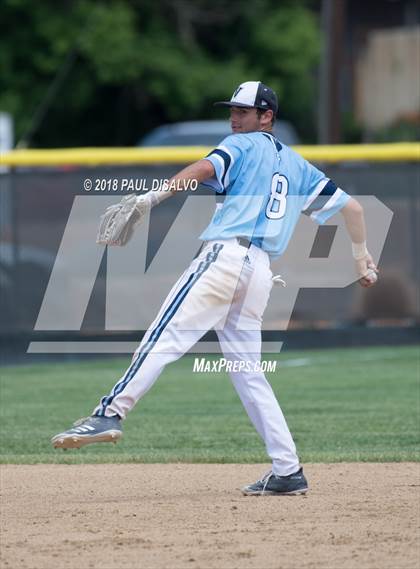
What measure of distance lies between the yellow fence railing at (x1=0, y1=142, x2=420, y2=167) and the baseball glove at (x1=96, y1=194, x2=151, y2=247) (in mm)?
8745

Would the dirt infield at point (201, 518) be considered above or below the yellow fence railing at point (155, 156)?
below

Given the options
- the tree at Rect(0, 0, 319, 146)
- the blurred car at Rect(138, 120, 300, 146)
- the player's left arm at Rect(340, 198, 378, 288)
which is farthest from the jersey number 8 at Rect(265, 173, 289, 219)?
the tree at Rect(0, 0, 319, 146)

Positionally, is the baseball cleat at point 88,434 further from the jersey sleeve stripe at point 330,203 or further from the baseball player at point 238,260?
the jersey sleeve stripe at point 330,203

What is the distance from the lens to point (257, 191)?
6.96 metres

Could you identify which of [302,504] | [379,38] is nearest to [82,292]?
[302,504]

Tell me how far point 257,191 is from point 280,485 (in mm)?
1651

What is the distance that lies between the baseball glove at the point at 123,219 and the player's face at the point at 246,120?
2.43ft

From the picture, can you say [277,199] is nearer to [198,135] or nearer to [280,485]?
[280,485]

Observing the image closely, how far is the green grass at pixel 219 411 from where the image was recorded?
920cm

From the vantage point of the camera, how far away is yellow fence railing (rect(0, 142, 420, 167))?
15797 mm

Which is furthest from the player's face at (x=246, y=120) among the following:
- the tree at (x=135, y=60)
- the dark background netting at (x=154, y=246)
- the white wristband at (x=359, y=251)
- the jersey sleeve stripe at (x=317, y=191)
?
the tree at (x=135, y=60)

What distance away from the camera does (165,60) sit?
3138 cm

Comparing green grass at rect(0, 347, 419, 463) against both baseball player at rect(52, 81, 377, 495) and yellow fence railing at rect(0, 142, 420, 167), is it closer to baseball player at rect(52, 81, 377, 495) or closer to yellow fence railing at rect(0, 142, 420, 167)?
baseball player at rect(52, 81, 377, 495)

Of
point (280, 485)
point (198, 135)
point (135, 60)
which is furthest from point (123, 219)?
point (135, 60)
